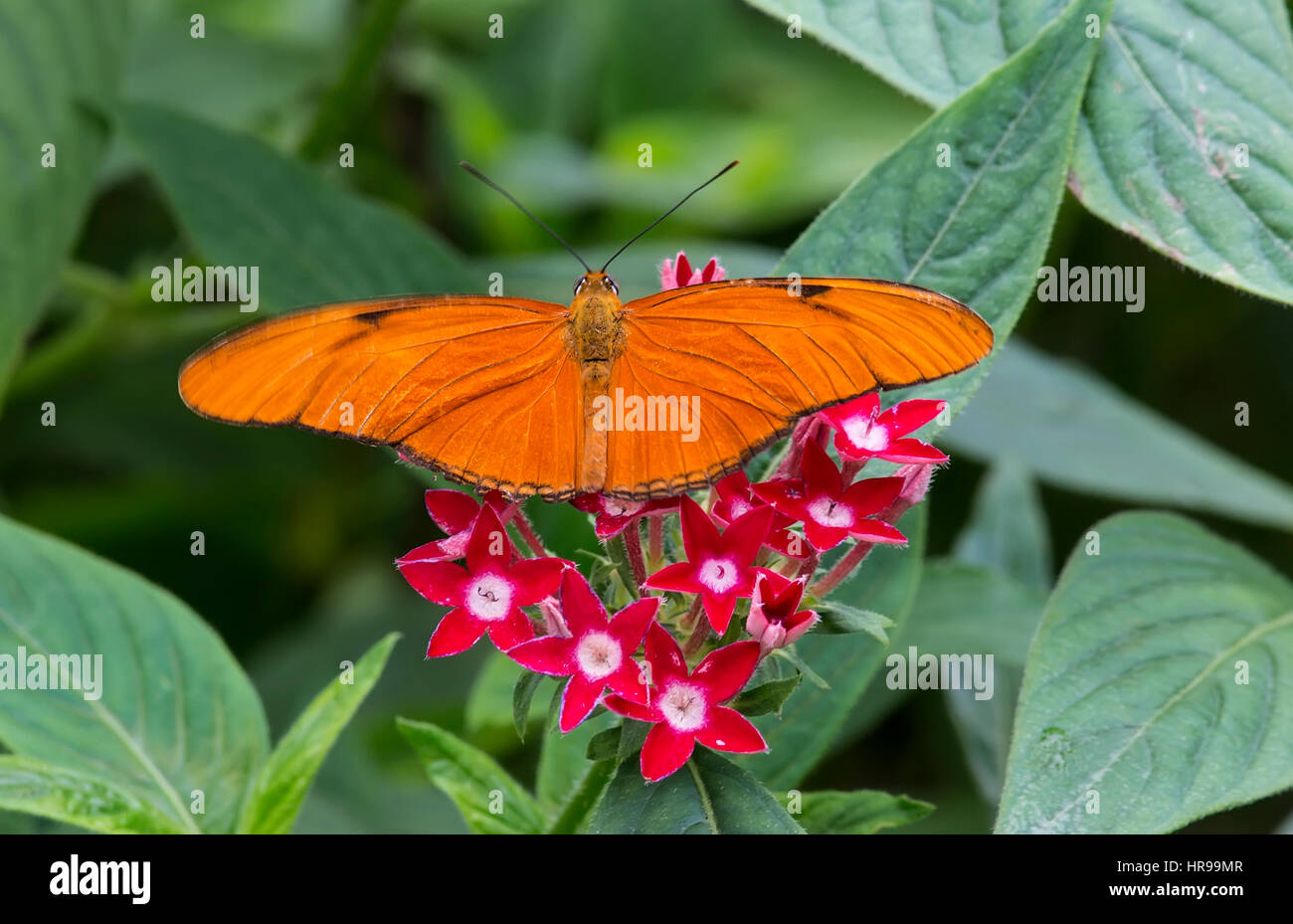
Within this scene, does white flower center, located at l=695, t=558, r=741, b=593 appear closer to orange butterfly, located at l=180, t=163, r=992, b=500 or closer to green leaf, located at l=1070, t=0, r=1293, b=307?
orange butterfly, located at l=180, t=163, r=992, b=500

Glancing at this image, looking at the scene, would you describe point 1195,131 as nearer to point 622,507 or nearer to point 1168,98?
point 1168,98

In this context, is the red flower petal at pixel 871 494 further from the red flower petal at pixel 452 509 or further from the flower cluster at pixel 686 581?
the red flower petal at pixel 452 509

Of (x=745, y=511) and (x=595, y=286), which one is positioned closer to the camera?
(x=745, y=511)

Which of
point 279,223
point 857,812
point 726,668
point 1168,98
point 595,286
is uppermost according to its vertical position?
point 279,223

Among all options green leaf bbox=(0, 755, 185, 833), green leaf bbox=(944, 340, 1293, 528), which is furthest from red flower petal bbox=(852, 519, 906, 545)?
green leaf bbox=(944, 340, 1293, 528)

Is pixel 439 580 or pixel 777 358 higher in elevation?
pixel 777 358

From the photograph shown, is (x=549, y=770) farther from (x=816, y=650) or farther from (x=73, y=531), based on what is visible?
(x=73, y=531)

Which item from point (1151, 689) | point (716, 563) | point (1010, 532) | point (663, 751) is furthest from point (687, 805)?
point (1010, 532)
